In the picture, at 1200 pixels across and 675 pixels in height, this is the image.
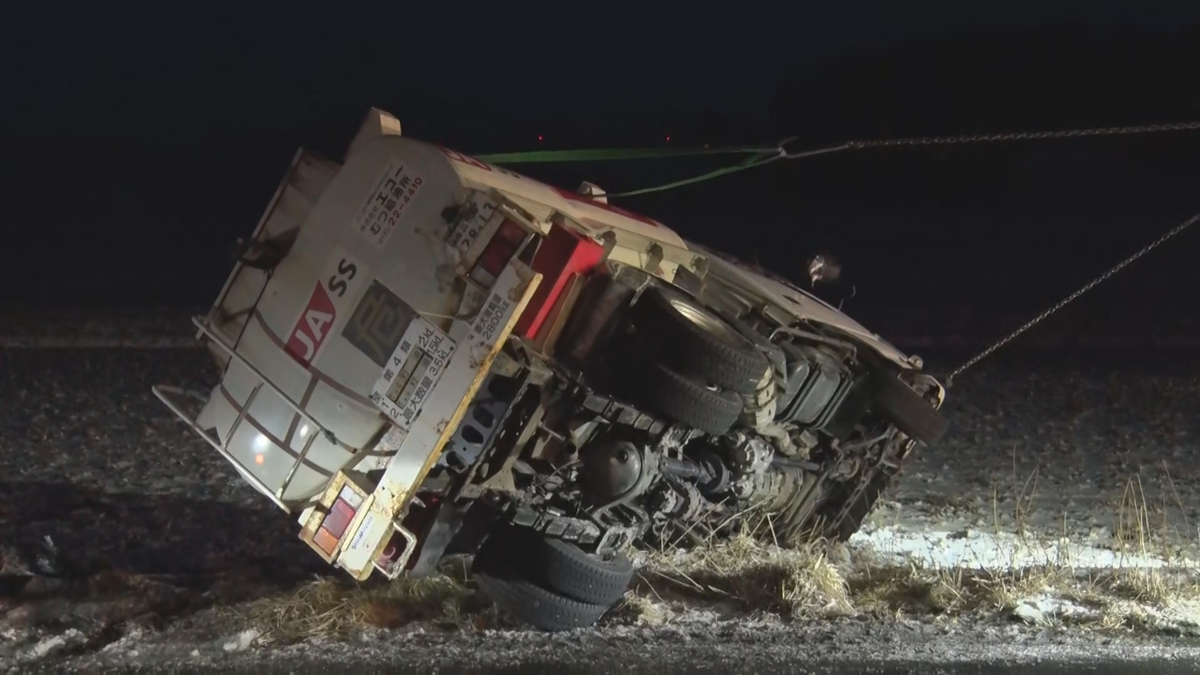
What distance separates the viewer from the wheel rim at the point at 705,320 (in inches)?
187

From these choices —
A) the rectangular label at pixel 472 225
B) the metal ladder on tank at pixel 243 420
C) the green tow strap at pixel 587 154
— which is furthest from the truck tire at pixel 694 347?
the green tow strap at pixel 587 154

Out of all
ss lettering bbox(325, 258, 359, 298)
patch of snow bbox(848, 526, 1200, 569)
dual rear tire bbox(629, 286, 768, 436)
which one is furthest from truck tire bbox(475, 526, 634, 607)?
patch of snow bbox(848, 526, 1200, 569)

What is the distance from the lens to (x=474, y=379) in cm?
432

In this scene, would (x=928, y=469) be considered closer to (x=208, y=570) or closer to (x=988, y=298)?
(x=208, y=570)

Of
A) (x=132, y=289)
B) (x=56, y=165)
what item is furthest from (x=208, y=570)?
(x=56, y=165)

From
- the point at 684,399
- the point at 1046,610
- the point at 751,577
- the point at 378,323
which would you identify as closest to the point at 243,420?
the point at 378,323

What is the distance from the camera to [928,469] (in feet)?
24.8

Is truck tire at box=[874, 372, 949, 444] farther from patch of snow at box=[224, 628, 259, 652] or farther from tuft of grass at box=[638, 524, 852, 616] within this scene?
patch of snow at box=[224, 628, 259, 652]

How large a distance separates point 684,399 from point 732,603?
1.39m

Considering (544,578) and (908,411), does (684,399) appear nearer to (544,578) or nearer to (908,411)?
(544,578)

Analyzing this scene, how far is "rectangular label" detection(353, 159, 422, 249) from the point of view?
15.6 ft

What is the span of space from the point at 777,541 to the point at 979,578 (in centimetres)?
112

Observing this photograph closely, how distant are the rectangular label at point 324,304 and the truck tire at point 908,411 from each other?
115 inches

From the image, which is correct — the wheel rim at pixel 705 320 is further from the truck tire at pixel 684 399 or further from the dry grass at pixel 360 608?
→ the dry grass at pixel 360 608
